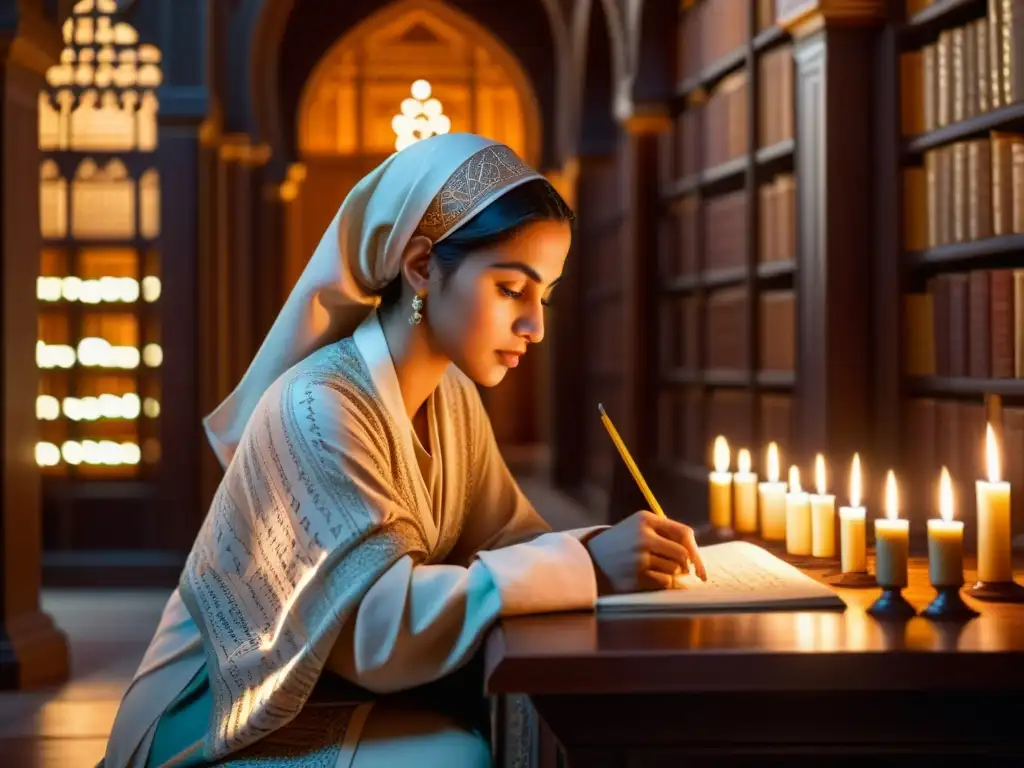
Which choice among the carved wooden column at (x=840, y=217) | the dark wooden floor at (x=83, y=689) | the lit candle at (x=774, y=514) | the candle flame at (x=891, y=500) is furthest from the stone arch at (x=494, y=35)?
the candle flame at (x=891, y=500)

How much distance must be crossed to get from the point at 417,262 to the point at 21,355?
9.64 ft

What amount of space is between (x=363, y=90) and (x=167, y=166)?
7.62 meters

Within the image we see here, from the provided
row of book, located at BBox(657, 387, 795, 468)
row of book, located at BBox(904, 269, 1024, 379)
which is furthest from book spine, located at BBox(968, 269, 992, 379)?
row of book, located at BBox(657, 387, 795, 468)

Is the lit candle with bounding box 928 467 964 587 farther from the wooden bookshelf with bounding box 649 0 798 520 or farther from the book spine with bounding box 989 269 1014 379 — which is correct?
the wooden bookshelf with bounding box 649 0 798 520

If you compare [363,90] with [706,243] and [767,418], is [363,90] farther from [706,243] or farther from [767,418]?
[767,418]

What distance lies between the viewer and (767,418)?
18.0 feet

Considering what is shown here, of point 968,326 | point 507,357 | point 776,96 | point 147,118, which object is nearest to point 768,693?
point 507,357

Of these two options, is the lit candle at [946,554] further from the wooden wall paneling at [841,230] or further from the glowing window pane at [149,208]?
the glowing window pane at [149,208]

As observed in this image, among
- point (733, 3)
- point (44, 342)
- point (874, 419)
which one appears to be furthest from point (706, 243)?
point (44, 342)

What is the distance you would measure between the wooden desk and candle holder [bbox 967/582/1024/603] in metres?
0.25

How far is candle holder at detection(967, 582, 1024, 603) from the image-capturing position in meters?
1.70

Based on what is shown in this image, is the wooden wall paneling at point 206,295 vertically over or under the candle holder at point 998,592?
over

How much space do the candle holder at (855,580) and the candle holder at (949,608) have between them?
0.76 feet

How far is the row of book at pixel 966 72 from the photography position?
11.7ft
